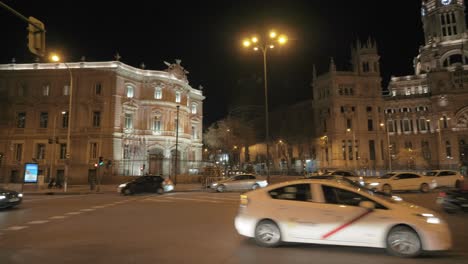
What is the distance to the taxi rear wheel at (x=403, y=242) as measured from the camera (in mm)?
6230

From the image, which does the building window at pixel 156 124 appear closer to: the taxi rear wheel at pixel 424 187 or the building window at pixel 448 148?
the taxi rear wheel at pixel 424 187

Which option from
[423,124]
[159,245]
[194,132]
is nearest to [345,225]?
[159,245]

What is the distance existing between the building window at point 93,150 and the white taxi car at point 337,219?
39.2 m

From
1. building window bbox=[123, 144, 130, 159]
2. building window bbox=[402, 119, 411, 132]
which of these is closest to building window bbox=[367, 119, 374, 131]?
building window bbox=[402, 119, 411, 132]

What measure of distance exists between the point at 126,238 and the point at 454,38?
309ft

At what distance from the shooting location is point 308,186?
284 inches

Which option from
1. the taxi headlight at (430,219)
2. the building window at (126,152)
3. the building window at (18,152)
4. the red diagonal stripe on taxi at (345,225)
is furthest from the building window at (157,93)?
the taxi headlight at (430,219)

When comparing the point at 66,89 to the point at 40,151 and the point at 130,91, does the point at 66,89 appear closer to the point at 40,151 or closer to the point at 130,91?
the point at 130,91

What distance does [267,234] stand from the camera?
721 centimetres

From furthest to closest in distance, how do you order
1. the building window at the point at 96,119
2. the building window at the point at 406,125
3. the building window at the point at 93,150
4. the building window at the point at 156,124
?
the building window at the point at 406,125 → the building window at the point at 156,124 → the building window at the point at 96,119 → the building window at the point at 93,150

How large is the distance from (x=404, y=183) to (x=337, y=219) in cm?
1791

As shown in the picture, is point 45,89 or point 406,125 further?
point 406,125

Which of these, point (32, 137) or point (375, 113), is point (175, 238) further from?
point (375, 113)

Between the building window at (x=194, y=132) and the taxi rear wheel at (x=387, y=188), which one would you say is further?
the building window at (x=194, y=132)
